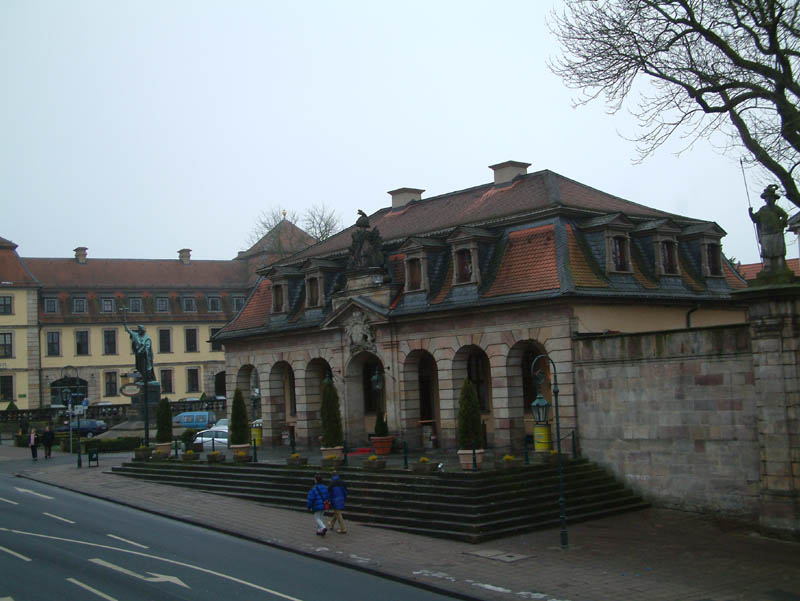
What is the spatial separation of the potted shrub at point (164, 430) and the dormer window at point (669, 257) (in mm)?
21447

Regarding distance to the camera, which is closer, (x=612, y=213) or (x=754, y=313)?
(x=754, y=313)

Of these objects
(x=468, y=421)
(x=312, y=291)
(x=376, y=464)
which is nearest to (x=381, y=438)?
(x=376, y=464)

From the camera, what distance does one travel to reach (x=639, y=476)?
87.7ft

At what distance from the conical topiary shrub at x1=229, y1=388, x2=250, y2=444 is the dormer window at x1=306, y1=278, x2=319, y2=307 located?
5.03 m

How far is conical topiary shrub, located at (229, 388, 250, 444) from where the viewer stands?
37.5m

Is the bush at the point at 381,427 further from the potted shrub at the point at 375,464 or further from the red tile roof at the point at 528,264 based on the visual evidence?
the red tile roof at the point at 528,264

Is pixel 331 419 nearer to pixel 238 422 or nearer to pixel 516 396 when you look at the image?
pixel 516 396

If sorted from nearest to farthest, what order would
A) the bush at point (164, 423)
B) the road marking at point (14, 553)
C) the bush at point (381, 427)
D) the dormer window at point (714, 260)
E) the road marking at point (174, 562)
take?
the road marking at point (174, 562), the road marking at point (14, 553), the dormer window at point (714, 260), the bush at point (381, 427), the bush at point (164, 423)

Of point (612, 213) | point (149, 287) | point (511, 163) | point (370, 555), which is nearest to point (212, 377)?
point (149, 287)

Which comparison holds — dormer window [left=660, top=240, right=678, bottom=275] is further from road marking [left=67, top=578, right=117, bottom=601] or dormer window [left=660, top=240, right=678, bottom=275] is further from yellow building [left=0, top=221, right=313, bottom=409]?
yellow building [left=0, top=221, right=313, bottom=409]

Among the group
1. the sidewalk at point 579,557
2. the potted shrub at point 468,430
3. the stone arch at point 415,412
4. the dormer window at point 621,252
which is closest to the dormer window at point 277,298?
the stone arch at point 415,412

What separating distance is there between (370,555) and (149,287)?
64.4 metres

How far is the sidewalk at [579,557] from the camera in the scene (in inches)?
696

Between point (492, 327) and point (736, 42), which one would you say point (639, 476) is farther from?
point (736, 42)
